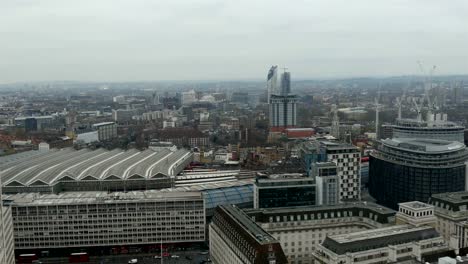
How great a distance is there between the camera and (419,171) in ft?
205

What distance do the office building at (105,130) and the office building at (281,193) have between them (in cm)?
8769

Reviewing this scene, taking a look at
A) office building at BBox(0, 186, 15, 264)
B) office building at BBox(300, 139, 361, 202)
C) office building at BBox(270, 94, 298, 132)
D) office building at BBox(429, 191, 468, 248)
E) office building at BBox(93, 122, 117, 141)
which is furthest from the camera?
office building at BBox(270, 94, 298, 132)

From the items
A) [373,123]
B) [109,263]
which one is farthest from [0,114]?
[109,263]

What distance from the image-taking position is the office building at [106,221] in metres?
50.2

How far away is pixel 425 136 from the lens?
78.8m

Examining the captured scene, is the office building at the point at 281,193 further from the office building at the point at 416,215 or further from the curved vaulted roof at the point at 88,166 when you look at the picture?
the curved vaulted roof at the point at 88,166

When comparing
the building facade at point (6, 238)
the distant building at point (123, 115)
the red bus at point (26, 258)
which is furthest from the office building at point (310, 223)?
the distant building at point (123, 115)

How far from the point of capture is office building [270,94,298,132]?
142 m

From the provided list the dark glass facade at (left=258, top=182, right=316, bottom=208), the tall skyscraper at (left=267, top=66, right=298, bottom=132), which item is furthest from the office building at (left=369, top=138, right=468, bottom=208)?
the tall skyscraper at (left=267, top=66, right=298, bottom=132)

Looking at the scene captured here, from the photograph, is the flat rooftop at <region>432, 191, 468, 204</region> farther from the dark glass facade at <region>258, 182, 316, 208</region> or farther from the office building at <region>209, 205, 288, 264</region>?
the office building at <region>209, 205, 288, 264</region>

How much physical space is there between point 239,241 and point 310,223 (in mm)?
10013

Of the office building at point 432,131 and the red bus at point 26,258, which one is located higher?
the office building at point 432,131

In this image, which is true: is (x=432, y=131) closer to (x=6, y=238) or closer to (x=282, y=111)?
(x=6, y=238)

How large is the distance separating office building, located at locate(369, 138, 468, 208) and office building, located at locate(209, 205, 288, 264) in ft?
94.8
